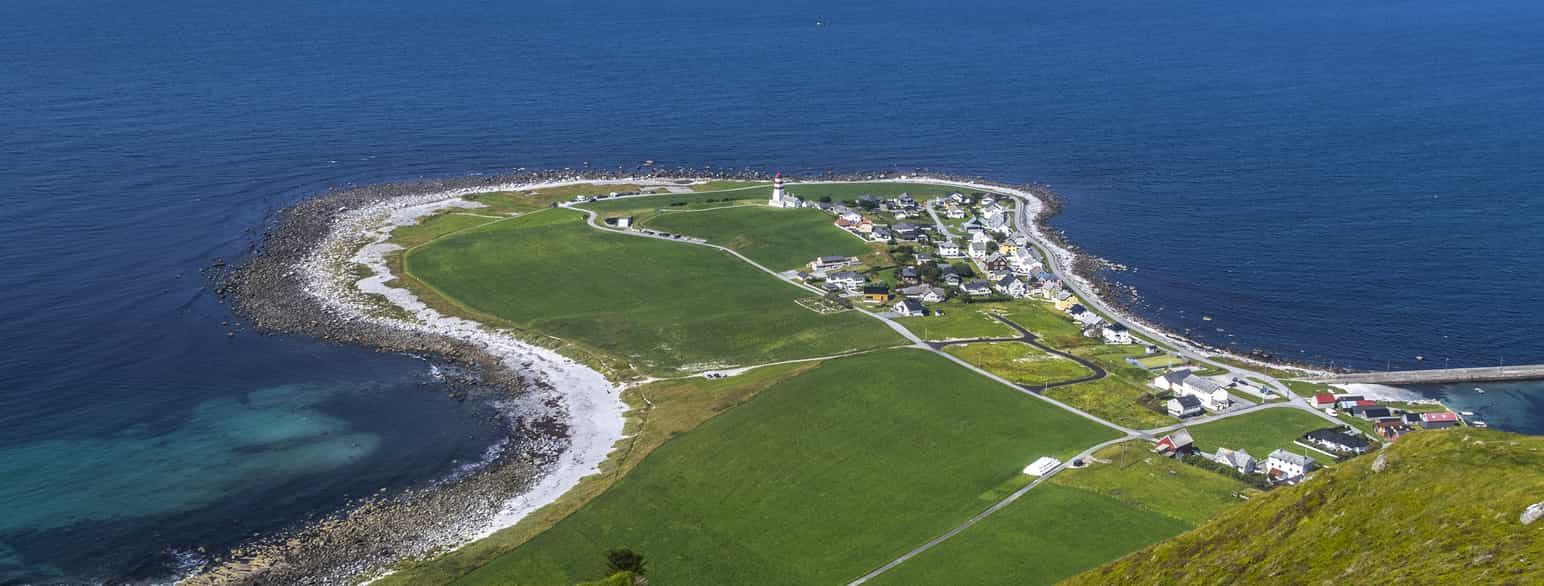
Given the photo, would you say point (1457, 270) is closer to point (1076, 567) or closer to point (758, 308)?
point (758, 308)

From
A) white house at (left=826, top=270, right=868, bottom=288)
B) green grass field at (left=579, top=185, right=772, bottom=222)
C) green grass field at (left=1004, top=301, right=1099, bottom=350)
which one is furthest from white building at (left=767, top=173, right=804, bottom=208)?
green grass field at (left=1004, top=301, right=1099, bottom=350)

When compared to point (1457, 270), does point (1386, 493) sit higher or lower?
higher

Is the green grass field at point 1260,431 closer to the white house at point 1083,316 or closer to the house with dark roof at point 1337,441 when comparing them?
the house with dark roof at point 1337,441

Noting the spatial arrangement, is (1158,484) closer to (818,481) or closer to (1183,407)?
(1183,407)

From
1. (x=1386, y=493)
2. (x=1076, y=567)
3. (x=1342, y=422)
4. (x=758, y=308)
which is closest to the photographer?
(x=1386, y=493)

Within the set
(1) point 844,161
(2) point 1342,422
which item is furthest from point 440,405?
(1) point 844,161

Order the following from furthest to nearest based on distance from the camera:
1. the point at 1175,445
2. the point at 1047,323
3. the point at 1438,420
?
the point at 1047,323
the point at 1438,420
the point at 1175,445

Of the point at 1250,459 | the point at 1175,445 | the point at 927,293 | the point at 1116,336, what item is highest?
the point at 927,293

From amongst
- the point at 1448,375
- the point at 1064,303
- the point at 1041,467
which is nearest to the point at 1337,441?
the point at 1041,467
